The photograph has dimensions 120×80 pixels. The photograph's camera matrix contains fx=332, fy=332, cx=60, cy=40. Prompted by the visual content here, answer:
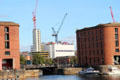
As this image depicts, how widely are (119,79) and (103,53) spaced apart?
133 feet

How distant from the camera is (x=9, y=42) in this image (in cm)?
11631

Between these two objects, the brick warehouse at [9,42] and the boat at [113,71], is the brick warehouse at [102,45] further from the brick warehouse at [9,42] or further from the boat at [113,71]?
the brick warehouse at [9,42]

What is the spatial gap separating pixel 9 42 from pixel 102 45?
140 feet

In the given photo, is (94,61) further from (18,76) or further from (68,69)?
(18,76)

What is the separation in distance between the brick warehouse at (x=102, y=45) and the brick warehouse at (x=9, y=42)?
39.4 m

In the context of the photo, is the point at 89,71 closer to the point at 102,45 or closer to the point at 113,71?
the point at 113,71

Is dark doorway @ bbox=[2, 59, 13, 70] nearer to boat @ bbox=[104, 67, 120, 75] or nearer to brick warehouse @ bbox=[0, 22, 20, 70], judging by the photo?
brick warehouse @ bbox=[0, 22, 20, 70]

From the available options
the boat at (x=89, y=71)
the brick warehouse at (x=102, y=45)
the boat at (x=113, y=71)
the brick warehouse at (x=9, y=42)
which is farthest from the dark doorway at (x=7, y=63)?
the brick warehouse at (x=102, y=45)

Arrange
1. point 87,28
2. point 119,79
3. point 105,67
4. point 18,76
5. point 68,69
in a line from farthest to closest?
1. point 87,28
2. point 68,69
3. point 105,67
4. point 18,76
5. point 119,79

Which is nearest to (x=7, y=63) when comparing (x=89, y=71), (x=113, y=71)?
(x=89, y=71)

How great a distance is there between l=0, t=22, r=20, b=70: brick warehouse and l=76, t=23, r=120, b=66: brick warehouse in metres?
39.4

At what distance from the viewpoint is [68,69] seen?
454 feet

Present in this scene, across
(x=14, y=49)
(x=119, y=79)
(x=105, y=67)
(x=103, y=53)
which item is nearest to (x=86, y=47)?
(x=103, y=53)

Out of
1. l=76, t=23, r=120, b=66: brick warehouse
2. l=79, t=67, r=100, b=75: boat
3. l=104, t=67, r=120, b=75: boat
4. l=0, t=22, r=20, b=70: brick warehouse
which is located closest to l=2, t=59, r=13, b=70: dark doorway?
l=0, t=22, r=20, b=70: brick warehouse
